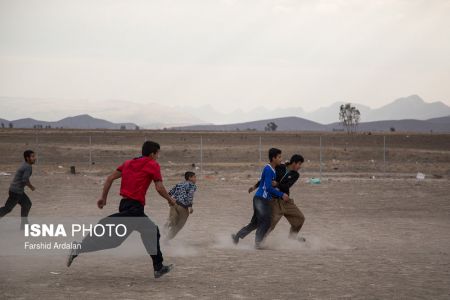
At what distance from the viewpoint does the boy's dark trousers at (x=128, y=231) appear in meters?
7.18

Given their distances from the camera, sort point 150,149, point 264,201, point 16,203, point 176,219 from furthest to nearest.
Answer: point 16,203 → point 176,219 → point 264,201 → point 150,149

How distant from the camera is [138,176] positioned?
7285 millimetres

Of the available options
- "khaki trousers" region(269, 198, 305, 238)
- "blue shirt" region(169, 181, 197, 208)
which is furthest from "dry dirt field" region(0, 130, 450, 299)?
"blue shirt" region(169, 181, 197, 208)

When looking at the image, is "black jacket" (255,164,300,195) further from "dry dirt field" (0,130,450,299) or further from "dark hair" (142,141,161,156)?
"dark hair" (142,141,161,156)

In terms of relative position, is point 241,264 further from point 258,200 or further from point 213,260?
point 258,200

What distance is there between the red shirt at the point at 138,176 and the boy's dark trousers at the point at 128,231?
92mm

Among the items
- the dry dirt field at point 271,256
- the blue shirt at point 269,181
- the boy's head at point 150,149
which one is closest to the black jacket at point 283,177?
the blue shirt at point 269,181

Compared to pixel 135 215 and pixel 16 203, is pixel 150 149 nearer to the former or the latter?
pixel 135 215

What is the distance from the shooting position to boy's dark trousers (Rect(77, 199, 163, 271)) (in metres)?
7.18

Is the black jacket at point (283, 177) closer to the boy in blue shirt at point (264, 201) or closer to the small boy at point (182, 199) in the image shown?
the boy in blue shirt at point (264, 201)

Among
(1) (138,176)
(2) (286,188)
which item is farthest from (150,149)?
(2) (286,188)

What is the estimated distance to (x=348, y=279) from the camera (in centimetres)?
746

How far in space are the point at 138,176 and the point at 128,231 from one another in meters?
0.64

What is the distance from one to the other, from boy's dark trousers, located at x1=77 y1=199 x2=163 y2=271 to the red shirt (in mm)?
92
